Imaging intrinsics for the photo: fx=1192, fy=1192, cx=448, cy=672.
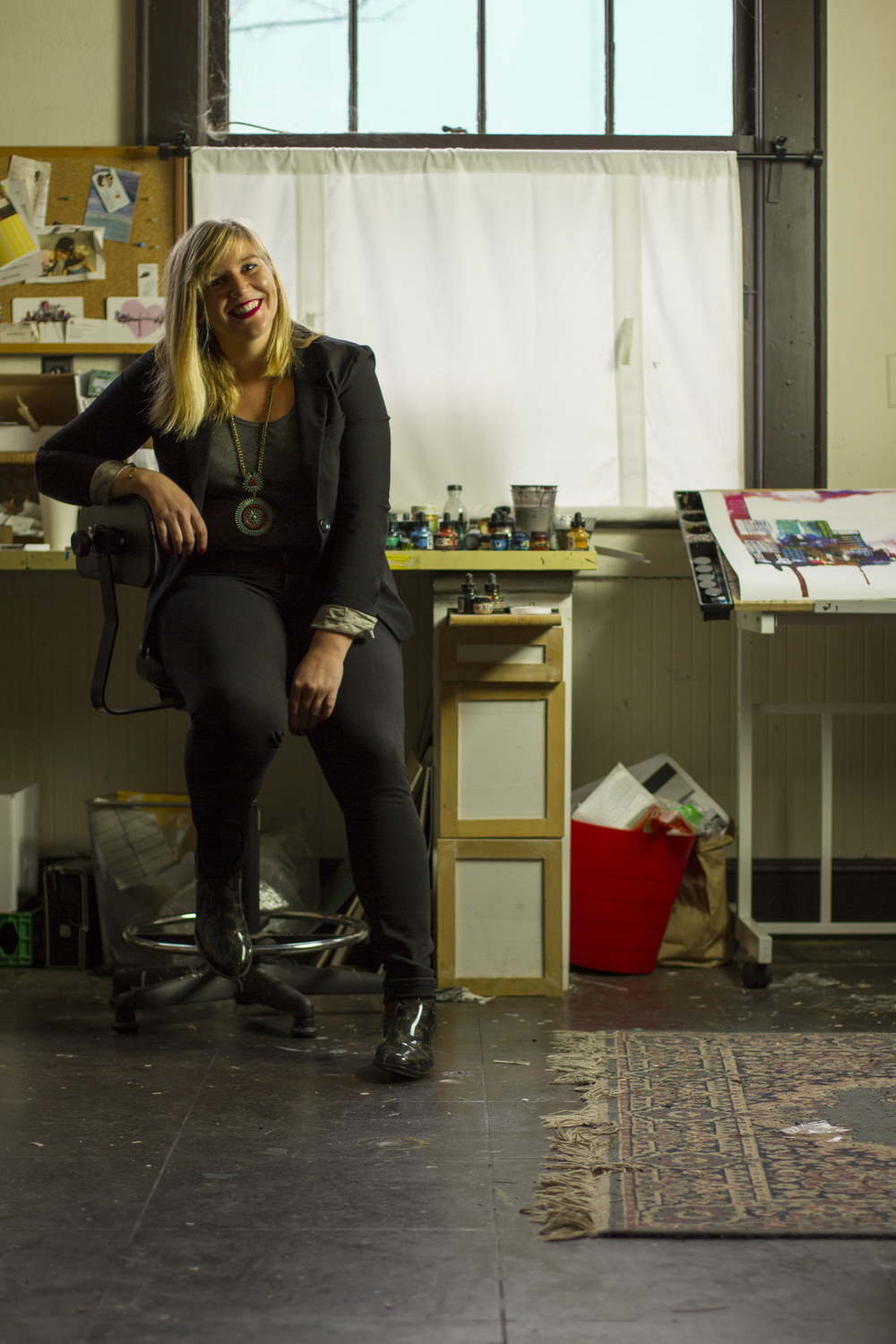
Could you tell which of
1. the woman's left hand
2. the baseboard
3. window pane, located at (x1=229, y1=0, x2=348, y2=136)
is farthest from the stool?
window pane, located at (x1=229, y1=0, x2=348, y2=136)

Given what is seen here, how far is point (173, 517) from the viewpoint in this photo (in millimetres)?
1791

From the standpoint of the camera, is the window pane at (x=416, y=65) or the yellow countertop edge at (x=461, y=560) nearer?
the yellow countertop edge at (x=461, y=560)

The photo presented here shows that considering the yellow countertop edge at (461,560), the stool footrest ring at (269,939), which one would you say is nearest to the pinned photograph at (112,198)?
the yellow countertop edge at (461,560)

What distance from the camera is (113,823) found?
2480 millimetres

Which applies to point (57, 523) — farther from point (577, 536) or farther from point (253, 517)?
point (577, 536)

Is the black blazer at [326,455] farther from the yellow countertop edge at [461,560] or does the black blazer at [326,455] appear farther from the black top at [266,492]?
the yellow countertop edge at [461,560]

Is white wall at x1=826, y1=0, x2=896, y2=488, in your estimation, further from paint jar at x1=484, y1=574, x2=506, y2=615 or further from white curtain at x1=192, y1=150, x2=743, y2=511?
paint jar at x1=484, y1=574, x2=506, y2=615

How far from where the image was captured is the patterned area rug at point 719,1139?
1.30 m

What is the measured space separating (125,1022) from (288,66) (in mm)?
2273

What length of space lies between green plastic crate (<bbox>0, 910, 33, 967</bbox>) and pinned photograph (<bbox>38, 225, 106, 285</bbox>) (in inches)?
58.3

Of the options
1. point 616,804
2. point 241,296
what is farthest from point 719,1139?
point 241,296

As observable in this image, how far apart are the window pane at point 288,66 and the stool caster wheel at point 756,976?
2171 millimetres

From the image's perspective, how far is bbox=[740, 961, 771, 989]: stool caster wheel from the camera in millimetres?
2340

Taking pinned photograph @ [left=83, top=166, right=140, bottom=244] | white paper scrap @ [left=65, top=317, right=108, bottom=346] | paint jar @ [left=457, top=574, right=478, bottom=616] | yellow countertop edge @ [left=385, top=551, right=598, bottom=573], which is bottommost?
paint jar @ [left=457, top=574, right=478, bottom=616]
